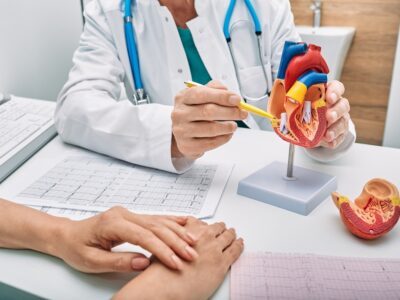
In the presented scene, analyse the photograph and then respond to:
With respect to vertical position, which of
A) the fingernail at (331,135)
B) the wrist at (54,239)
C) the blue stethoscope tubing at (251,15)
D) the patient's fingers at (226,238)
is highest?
the blue stethoscope tubing at (251,15)

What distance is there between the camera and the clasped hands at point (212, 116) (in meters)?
0.66

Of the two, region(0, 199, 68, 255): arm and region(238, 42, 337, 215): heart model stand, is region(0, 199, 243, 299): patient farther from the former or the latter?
region(238, 42, 337, 215): heart model stand

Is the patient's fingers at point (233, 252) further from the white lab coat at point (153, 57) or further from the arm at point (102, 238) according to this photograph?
the white lab coat at point (153, 57)

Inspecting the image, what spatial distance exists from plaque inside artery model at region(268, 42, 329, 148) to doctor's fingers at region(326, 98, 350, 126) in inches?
0.9

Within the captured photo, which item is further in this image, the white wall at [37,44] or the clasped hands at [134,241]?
the white wall at [37,44]

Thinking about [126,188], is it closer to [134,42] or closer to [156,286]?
[156,286]

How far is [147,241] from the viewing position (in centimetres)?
49

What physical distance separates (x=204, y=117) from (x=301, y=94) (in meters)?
0.15

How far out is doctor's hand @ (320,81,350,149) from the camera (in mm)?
675

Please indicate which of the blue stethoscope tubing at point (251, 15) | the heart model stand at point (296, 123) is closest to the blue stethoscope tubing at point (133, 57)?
the blue stethoscope tubing at point (251, 15)

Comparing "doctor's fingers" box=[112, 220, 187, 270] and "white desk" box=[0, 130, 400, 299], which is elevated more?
"doctor's fingers" box=[112, 220, 187, 270]

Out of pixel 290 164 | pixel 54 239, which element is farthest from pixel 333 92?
pixel 54 239

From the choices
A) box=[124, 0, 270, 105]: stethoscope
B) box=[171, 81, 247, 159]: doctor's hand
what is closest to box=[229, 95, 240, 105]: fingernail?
box=[171, 81, 247, 159]: doctor's hand

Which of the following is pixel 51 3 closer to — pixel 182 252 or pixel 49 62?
pixel 49 62
